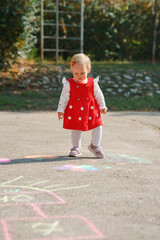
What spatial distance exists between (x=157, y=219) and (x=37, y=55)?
1109 cm

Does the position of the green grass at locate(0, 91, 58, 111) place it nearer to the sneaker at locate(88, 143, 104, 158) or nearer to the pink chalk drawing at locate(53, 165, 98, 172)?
the sneaker at locate(88, 143, 104, 158)

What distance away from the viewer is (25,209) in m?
2.63

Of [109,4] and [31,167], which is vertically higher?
[109,4]

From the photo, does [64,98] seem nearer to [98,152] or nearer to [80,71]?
[80,71]

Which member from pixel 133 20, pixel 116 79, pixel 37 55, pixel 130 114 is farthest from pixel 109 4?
pixel 130 114

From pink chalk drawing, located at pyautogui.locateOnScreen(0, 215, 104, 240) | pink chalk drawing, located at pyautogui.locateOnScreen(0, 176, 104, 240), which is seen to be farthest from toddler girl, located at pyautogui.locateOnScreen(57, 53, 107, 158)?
pink chalk drawing, located at pyautogui.locateOnScreen(0, 215, 104, 240)

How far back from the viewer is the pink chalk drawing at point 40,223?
7.38 ft

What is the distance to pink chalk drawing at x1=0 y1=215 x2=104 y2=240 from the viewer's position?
7.34 feet

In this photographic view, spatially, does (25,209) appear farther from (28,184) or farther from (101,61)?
(101,61)

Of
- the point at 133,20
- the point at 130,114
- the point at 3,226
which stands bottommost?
the point at 130,114

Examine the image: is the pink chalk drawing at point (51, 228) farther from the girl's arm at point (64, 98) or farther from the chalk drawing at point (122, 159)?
the girl's arm at point (64, 98)

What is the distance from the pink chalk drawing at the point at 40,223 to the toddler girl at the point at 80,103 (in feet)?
3.94

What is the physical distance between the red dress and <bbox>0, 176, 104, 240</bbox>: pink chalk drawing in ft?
3.90

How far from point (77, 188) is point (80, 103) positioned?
1160 mm
